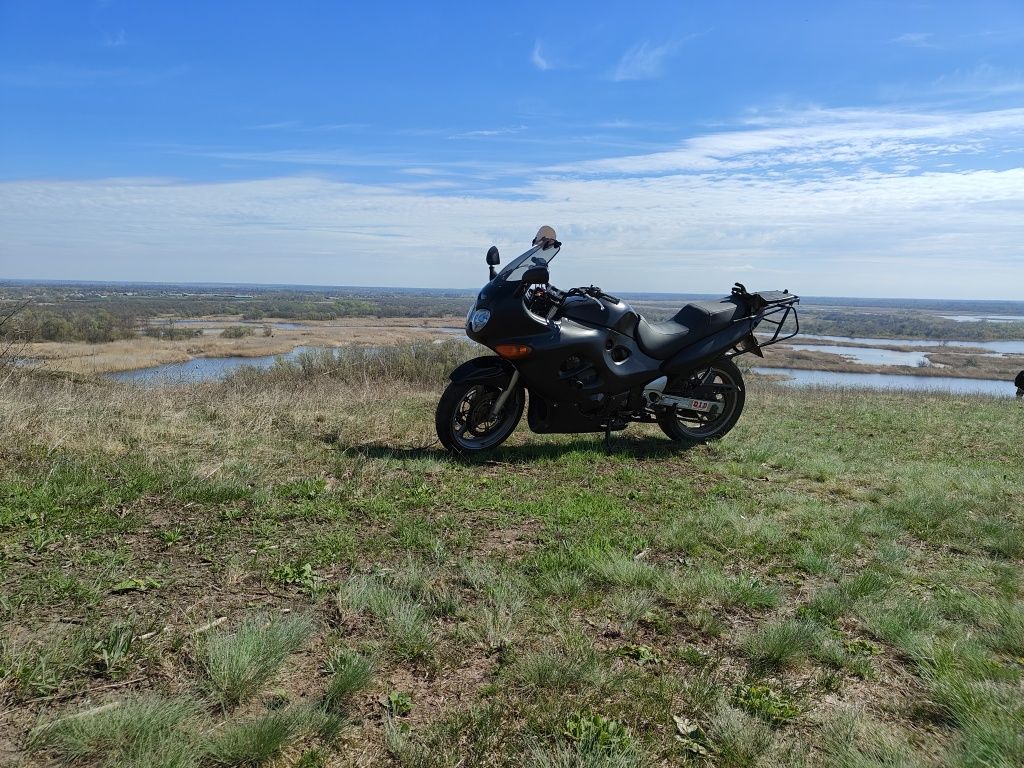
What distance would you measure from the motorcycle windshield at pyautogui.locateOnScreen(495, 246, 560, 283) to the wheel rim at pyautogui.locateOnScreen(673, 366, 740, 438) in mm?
2024

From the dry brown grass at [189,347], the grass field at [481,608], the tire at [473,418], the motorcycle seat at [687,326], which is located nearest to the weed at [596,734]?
the grass field at [481,608]

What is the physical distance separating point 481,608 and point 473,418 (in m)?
2.97

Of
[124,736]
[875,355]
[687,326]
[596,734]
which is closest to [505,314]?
[687,326]

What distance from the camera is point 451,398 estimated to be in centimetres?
555

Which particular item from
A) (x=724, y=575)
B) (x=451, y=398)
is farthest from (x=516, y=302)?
(x=724, y=575)

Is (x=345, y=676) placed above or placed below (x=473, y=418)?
below

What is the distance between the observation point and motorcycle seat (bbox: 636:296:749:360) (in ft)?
20.5

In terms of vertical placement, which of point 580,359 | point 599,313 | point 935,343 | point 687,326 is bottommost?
point 935,343

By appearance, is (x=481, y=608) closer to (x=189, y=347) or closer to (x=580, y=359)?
(x=580, y=359)

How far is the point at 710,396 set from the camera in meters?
6.77

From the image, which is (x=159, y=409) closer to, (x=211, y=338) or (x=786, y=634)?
(x=786, y=634)

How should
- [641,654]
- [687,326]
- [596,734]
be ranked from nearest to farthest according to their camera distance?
1. [596,734]
2. [641,654]
3. [687,326]

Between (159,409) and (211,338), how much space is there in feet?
108

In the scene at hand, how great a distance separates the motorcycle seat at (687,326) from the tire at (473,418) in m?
1.37
